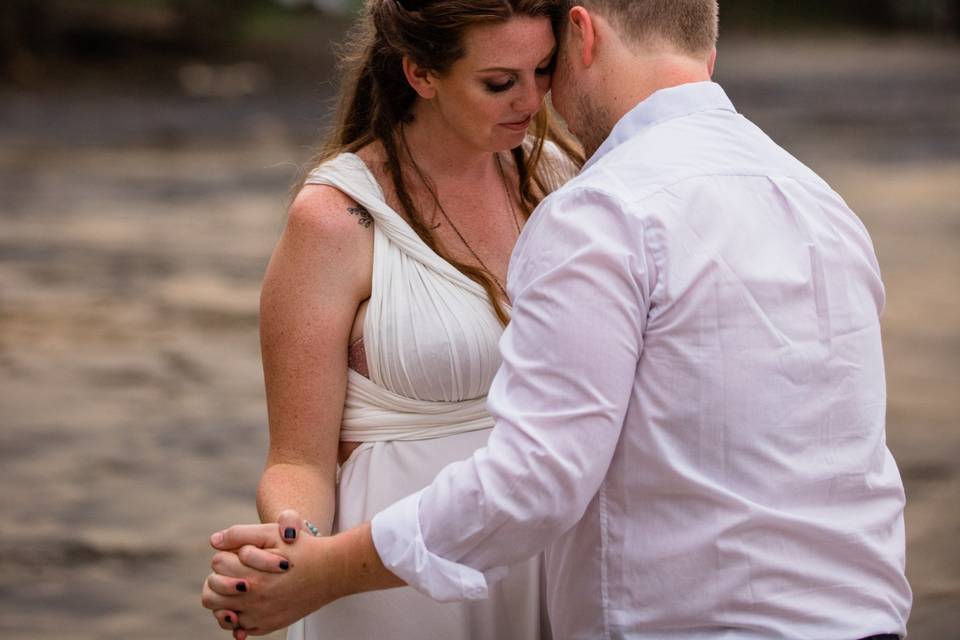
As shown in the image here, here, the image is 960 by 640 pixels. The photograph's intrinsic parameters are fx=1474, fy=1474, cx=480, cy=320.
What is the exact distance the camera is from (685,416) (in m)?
2.06

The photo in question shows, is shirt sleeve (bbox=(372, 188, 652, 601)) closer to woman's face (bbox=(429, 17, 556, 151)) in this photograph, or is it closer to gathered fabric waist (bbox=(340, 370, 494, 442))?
woman's face (bbox=(429, 17, 556, 151))

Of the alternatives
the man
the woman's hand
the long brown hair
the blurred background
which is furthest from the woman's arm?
the blurred background

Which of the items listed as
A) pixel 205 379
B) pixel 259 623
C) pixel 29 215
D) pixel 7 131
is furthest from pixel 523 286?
pixel 7 131

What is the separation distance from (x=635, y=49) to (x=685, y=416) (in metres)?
0.57

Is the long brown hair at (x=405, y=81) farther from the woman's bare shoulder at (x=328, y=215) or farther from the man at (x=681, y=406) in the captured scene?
the man at (x=681, y=406)

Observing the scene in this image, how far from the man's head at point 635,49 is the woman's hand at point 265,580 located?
32.1 inches

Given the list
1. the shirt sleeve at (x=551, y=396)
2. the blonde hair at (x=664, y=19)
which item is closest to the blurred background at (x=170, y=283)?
the blonde hair at (x=664, y=19)

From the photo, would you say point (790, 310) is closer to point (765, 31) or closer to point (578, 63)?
point (578, 63)

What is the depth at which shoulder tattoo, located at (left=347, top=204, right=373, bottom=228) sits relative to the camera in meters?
2.85

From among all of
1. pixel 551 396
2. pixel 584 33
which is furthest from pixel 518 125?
pixel 551 396

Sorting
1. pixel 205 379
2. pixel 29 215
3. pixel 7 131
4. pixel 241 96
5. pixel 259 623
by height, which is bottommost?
pixel 259 623

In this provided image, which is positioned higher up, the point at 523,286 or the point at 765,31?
the point at 765,31

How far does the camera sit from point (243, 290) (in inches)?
417

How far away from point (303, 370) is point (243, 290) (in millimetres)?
7945
